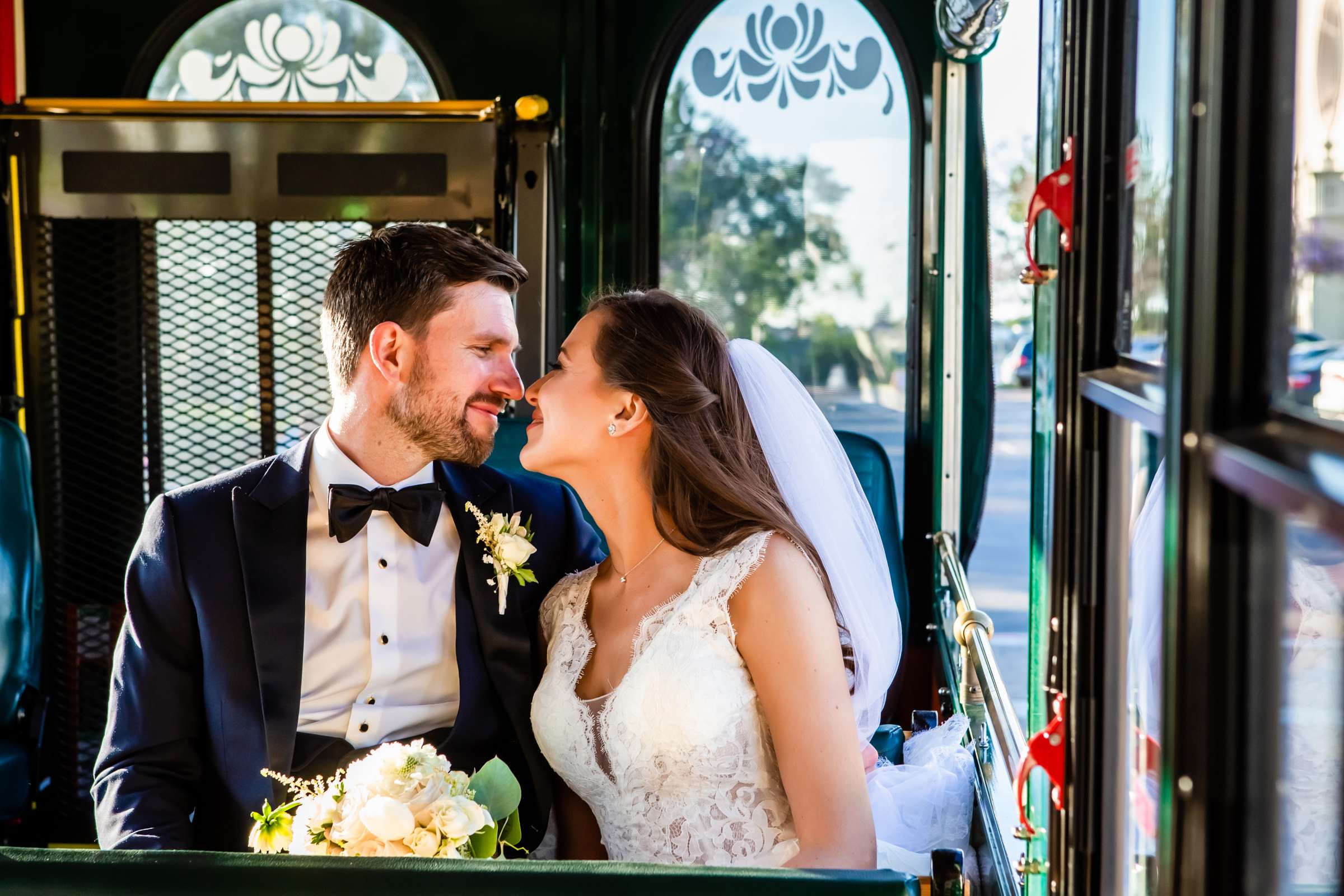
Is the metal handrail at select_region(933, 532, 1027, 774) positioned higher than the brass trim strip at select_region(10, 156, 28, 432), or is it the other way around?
the brass trim strip at select_region(10, 156, 28, 432)

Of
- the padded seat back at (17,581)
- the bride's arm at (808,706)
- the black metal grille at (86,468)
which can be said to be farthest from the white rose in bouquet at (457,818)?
the black metal grille at (86,468)

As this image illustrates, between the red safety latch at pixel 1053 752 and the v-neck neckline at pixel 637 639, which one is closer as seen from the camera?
the red safety latch at pixel 1053 752

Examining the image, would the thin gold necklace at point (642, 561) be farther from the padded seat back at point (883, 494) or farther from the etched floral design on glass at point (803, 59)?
the etched floral design on glass at point (803, 59)

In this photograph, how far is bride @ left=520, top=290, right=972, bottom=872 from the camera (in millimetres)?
1877

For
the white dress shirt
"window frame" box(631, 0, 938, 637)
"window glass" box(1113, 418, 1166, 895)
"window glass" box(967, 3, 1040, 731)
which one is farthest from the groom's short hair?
"window glass" box(1113, 418, 1166, 895)

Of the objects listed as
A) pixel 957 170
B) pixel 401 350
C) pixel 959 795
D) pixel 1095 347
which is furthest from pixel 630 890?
pixel 957 170

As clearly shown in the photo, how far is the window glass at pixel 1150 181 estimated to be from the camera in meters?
0.89

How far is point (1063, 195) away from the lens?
1139 millimetres

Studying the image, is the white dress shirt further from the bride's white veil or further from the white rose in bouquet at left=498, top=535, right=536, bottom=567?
the bride's white veil

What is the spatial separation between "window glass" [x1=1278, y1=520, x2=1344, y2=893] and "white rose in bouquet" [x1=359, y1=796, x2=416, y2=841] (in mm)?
1079

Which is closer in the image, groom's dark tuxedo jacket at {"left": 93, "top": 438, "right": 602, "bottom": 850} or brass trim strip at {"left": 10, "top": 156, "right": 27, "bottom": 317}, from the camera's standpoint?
groom's dark tuxedo jacket at {"left": 93, "top": 438, "right": 602, "bottom": 850}

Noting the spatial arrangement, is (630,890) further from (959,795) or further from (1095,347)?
(959,795)

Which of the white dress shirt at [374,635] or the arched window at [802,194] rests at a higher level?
the arched window at [802,194]

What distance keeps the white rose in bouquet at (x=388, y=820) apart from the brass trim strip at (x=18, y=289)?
7.59ft
